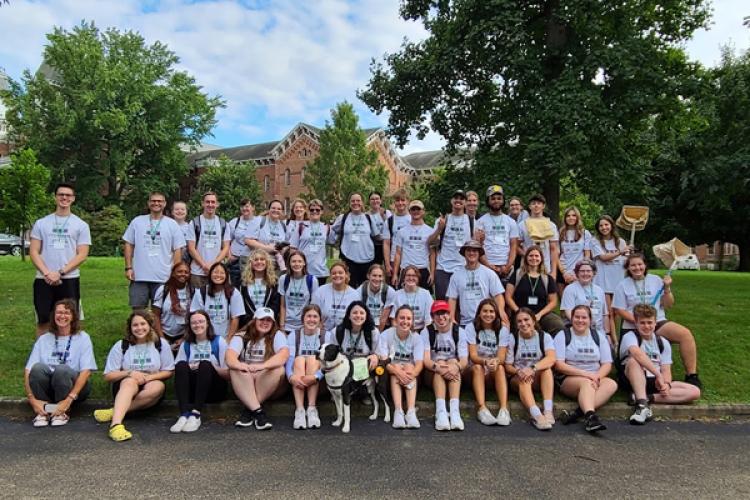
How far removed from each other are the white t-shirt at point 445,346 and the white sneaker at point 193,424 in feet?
8.49

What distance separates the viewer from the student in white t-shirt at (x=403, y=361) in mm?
5891

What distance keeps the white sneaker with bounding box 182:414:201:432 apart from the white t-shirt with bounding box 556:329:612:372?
404 cm

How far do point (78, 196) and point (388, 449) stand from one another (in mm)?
47691

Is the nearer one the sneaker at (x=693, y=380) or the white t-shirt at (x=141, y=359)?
the white t-shirt at (x=141, y=359)

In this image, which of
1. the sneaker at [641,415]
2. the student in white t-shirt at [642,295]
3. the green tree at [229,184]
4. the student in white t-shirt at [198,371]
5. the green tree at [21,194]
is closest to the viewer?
the student in white t-shirt at [198,371]

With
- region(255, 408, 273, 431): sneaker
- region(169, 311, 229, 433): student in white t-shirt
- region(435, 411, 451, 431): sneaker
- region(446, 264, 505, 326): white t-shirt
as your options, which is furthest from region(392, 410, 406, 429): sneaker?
region(169, 311, 229, 433): student in white t-shirt

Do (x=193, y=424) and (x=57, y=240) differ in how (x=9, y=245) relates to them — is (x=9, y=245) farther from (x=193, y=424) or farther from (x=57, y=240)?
(x=193, y=424)

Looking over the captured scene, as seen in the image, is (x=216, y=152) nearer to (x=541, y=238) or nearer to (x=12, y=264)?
(x=12, y=264)

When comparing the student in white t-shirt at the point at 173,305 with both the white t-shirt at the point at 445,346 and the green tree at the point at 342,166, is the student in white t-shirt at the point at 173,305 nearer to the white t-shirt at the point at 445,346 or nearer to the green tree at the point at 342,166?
the white t-shirt at the point at 445,346

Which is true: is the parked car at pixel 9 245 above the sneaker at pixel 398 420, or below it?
above

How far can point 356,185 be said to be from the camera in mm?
44031

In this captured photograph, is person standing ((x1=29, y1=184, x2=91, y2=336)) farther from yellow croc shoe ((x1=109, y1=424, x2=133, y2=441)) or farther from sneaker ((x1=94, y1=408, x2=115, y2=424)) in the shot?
yellow croc shoe ((x1=109, y1=424, x2=133, y2=441))

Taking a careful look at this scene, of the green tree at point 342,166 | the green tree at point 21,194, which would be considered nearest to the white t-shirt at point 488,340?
the green tree at point 21,194

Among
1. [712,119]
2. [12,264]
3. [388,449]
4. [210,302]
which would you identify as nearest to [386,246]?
[210,302]
